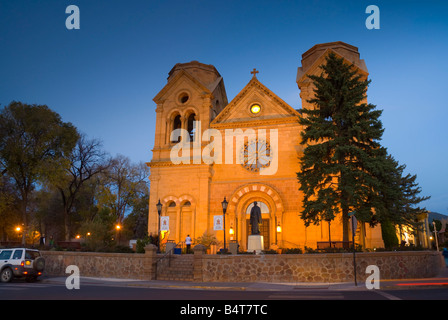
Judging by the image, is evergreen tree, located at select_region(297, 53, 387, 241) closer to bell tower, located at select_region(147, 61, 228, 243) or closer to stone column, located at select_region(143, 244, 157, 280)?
stone column, located at select_region(143, 244, 157, 280)

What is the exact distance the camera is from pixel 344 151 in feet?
75.5

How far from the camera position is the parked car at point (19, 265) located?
18922 millimetres

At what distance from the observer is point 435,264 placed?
2161 centimetres

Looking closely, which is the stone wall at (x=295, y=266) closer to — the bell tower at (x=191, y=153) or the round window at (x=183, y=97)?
the bell tower at (x=191, y=153)

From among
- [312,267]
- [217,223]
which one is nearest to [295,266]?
[312,267]

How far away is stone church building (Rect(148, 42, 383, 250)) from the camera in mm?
29969

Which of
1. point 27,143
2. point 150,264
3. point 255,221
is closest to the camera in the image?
point 150,264

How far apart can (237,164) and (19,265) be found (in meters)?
18.8

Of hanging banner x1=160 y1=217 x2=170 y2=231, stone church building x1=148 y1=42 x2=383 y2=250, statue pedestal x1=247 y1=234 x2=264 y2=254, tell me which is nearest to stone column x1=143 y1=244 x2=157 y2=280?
statue pedestal x1=247 y1=234 x2=264 y2=254

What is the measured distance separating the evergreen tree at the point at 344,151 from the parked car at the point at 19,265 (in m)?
16.6

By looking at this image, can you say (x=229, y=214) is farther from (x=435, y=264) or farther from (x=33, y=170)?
(x=33, y=170)

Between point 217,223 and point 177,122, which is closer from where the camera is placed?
point 217,223

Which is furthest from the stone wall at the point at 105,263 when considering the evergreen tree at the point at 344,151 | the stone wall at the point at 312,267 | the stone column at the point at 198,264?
the evergreen tree at the point at 344,151

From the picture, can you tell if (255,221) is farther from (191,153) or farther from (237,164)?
(191,153)
